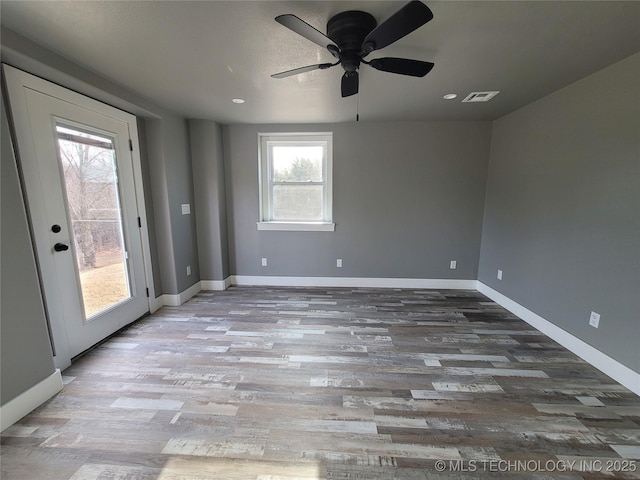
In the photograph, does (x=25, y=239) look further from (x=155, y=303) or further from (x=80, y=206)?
(x=155, y=303)

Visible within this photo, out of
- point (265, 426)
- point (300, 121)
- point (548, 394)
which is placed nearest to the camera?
point (265, 426)

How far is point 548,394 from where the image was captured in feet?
5.92

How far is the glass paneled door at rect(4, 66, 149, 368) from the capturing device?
6.05 ft

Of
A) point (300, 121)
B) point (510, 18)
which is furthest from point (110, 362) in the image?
point (510, 18)

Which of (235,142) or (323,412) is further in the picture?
(235,142)

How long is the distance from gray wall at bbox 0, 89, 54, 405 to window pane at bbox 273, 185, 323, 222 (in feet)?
8.72

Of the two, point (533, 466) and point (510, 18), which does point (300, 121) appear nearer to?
point (510, 18)

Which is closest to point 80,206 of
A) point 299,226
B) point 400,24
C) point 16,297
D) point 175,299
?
point 16,297

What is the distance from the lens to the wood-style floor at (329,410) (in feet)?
4.37

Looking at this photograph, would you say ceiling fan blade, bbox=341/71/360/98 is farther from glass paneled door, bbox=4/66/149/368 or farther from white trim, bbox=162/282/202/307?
white trim, bbox=162/282/202/307

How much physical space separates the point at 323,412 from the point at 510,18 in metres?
2.59

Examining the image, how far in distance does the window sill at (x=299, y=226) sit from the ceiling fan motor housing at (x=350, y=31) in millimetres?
2353

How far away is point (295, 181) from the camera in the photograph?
3.86m

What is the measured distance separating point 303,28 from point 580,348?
3238 millimetres
